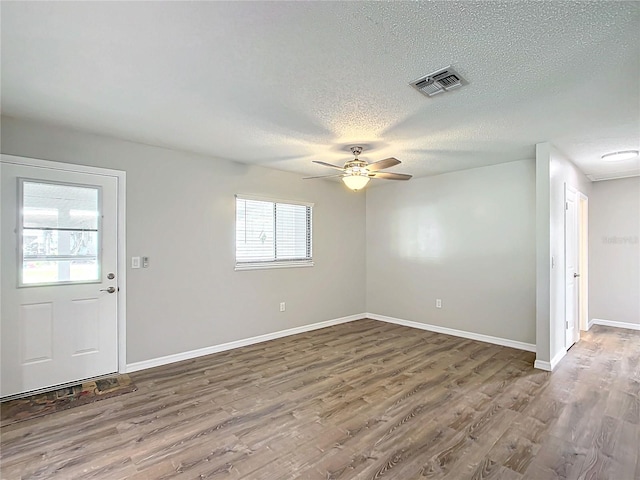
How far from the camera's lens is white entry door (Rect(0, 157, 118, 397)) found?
9.72 feet

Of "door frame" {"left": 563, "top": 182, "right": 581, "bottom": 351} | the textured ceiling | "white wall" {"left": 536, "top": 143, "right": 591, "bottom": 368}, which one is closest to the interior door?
"door frame" {"left": 563, "top": 182, "right": 581, "bottom": 351}

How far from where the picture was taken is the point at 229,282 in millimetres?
4379

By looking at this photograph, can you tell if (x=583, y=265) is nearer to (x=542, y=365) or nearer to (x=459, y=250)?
(x=459, y=250)

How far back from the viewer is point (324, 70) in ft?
6.95

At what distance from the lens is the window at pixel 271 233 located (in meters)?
4.57

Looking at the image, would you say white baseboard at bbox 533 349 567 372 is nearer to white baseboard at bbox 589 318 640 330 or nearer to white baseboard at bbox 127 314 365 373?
white baseboard at bbox 589 318 640 330

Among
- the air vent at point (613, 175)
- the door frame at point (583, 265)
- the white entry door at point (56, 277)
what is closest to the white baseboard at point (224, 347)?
the white entry door at point (56, 277)

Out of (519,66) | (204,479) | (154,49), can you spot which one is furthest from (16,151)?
(519,66)

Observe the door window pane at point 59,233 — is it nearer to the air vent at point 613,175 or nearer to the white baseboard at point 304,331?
the white baseboard at point 304,331

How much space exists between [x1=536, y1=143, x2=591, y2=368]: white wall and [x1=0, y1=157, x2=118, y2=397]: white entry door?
14.9 feet

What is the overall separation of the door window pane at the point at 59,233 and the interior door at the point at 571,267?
5306 millimetres

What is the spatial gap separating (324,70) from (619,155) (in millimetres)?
3962

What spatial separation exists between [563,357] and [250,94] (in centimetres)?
447

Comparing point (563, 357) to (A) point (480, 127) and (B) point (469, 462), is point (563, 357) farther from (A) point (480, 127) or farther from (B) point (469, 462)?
(A) point (480, 127)
